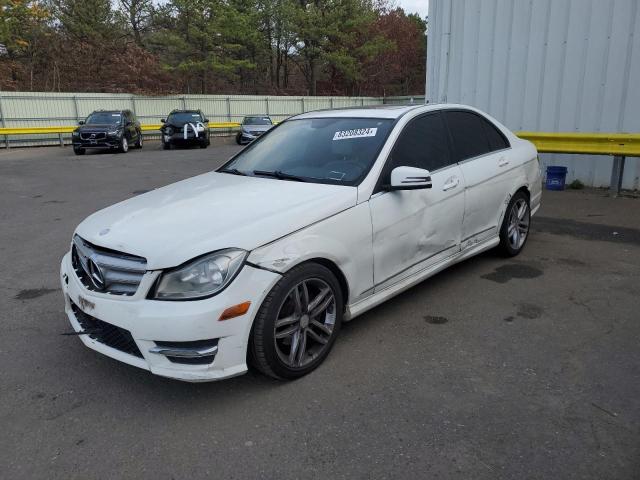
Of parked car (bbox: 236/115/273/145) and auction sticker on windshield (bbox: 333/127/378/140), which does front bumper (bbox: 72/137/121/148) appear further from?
auction sticker on windshield (bbox: 333/127/378/140)

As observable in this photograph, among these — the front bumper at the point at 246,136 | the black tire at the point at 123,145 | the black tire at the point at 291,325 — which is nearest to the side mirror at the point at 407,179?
the black tire at the point at 291,325

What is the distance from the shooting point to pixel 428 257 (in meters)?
4.19

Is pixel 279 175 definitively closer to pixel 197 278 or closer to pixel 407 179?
pixel 407 179

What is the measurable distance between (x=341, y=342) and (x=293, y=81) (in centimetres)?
5061

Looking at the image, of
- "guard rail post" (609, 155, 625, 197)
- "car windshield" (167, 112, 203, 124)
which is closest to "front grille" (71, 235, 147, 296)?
"guard rail post" (609, 155, 625, 197)

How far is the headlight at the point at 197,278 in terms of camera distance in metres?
2.83

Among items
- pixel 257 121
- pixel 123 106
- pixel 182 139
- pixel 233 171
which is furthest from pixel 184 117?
pixel 233 171

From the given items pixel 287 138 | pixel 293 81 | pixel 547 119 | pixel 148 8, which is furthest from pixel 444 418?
pixel 293 81

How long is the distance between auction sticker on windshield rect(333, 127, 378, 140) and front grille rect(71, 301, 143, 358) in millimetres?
2210

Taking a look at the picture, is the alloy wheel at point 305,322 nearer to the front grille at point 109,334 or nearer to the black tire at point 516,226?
the front grille at point 109,334

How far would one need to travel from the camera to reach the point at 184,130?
2162cm

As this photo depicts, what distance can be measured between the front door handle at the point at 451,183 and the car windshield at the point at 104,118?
18.2 metres

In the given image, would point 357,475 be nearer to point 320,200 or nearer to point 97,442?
point 97,442

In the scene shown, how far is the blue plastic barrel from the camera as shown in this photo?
967 centimetres
